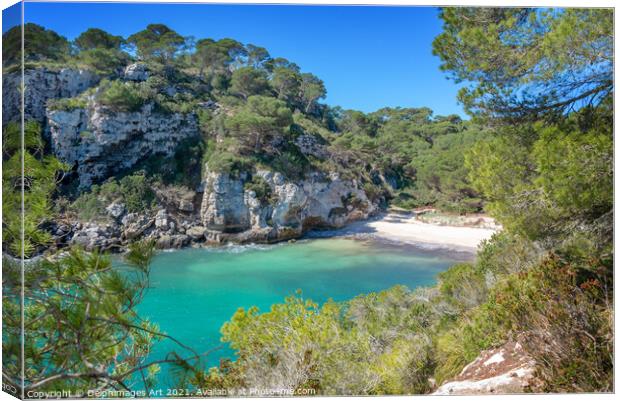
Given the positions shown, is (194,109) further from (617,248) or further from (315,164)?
(617,248)

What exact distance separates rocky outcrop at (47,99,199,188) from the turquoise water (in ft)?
7.28

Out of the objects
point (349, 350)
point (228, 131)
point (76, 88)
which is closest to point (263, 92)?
point (228, 131)

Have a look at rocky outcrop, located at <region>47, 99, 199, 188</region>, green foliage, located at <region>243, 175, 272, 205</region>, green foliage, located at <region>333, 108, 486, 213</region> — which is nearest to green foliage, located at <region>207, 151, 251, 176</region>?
green foliage, located at <region>243, 175, 272, 205</region>

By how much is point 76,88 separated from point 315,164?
709 centimetres

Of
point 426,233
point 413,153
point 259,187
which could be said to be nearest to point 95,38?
point 426,233

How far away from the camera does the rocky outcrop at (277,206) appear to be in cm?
1080

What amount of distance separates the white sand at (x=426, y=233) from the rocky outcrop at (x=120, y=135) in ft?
19.6

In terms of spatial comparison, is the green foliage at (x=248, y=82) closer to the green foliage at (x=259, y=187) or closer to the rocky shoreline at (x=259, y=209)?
the rocky shoreline at (x=259, y=209)

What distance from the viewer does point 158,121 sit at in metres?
10.2

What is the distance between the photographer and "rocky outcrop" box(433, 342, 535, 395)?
1913mm

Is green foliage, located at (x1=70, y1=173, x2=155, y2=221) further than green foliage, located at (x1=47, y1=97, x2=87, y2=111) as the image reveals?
No

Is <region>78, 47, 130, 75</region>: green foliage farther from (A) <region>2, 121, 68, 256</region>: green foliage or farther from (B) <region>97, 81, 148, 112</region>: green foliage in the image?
(A) <region>2, 121, 68, 256</region>: green foliage

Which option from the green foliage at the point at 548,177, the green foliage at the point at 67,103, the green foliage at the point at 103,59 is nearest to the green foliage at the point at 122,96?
the green foliage at the point at 103,59

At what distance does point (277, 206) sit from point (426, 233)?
4.96m
